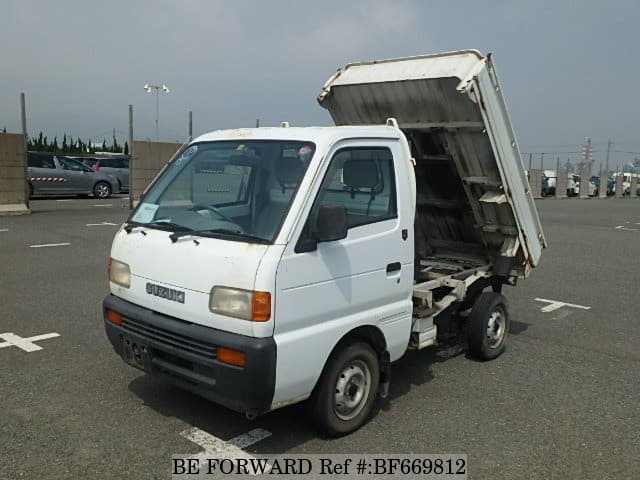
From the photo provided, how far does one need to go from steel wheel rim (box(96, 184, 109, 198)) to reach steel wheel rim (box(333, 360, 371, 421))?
20.1 metres

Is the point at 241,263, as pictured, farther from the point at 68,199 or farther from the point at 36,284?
the point at 68,199

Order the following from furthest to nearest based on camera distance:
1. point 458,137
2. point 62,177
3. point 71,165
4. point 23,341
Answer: point 71,165 < point 62,177 < point 23,341 < point 458,137

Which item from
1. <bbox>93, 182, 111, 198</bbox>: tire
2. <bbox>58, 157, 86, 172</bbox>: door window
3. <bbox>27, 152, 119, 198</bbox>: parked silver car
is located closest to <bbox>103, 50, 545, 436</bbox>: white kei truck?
<bbox>27, 152, 119, 198</bbox>: parked silver car

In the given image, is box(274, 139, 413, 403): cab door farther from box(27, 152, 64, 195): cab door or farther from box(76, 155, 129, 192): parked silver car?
box(76, 155, 129, 192): parked silver car

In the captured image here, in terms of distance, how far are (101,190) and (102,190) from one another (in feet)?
0.17

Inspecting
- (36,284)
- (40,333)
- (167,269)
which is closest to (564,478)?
(167,269)

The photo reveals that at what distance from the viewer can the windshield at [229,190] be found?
12.2ft

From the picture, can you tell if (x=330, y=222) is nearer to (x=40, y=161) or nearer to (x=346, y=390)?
(x=346, y=390)

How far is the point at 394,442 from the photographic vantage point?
3928 millimetres

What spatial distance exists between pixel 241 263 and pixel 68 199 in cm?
2021

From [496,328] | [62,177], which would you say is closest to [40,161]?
[62,177]

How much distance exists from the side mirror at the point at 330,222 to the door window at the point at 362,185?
0.16 m

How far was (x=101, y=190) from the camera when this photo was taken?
73.0ft

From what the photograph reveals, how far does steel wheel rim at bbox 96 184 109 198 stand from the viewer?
72.7 ft
